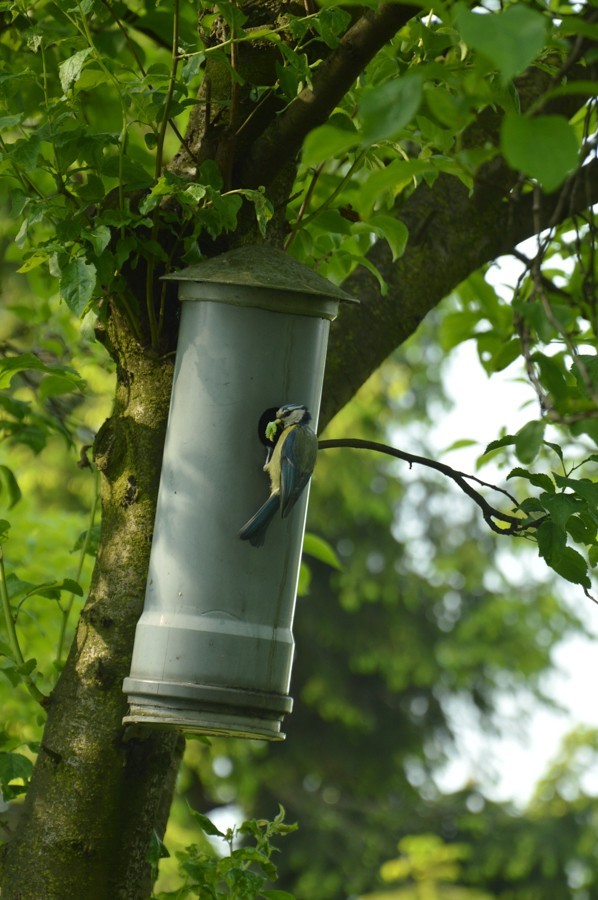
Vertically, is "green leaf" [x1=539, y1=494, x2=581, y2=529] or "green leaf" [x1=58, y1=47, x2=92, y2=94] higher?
"green leaf" [x1=58, y1=47, x2=92, y2=94]

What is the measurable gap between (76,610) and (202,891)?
8.06ft

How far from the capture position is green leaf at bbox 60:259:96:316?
62.1 inches

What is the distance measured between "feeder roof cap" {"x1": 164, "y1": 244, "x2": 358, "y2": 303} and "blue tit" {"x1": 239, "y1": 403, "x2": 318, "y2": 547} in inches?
7.3

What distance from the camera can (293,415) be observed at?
66.0 inches

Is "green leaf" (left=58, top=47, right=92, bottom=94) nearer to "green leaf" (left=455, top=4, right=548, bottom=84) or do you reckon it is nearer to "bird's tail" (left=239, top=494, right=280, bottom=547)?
"bird's tail" (left=239, top=494, right=280, bottom=547)

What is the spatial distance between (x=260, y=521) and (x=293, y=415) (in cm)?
17

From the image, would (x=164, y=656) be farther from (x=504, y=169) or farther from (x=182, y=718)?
(x=504, y=169)

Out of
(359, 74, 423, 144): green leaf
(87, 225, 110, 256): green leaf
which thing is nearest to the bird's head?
(87, 225, 110, 256): green leaf

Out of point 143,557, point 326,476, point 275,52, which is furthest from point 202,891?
point 326,476

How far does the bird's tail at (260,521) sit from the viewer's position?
1.68m

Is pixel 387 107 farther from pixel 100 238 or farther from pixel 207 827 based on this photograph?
pixel 207 827

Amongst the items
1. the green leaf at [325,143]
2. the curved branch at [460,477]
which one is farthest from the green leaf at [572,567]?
the green leaf at [325,143]

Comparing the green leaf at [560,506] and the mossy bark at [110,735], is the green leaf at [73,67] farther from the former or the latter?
the green leaf at [560,506]

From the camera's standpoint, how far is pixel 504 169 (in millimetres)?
2223
